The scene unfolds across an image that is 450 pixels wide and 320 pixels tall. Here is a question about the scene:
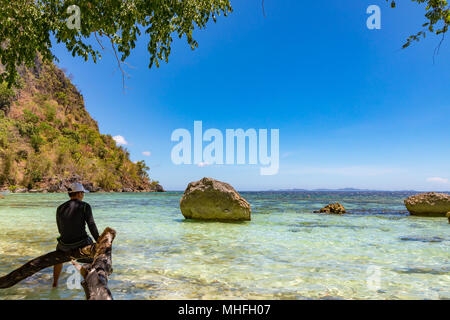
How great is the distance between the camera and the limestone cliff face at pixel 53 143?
198 feet

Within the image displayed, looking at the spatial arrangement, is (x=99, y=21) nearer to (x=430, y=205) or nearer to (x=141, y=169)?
(x=430, y=205)

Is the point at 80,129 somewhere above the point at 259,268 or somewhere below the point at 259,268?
above

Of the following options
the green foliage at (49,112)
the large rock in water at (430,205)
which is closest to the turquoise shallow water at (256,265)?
the large rock in water at (430,205)

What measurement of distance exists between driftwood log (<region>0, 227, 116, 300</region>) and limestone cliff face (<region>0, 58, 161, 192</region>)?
5238cm

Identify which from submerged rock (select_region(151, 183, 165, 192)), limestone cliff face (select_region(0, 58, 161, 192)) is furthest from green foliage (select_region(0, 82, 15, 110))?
submerged rock (select_region(151, 183, 165, 192))

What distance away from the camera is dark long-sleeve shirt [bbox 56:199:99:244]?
431 cm

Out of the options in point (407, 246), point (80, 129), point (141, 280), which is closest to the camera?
point (141, 280)

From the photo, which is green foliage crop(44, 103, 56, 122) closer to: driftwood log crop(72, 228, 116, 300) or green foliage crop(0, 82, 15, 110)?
green foliage crop(0, 82, 15, 110)

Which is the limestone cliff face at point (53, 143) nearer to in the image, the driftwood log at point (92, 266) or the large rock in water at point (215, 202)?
the large rock in water at point (215, 202)

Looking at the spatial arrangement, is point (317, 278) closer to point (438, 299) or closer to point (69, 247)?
point (438, 299)

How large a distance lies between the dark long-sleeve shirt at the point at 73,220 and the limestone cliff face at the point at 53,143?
52.3m
